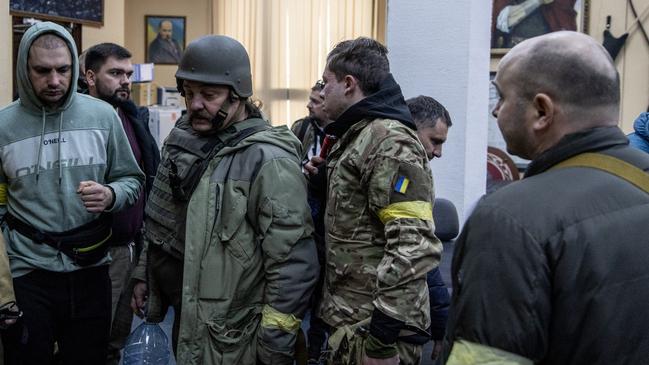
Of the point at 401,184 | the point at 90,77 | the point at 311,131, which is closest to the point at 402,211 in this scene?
the point at 401,184

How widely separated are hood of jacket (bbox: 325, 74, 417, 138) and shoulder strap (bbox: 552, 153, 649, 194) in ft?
3.86

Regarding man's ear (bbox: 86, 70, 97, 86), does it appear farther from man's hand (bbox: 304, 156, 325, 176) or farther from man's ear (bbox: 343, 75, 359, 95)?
man's ear (bbox: 343, 75, 359, 95)

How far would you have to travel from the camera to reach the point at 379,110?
8.89 feet

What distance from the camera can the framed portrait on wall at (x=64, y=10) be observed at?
7.82 meters

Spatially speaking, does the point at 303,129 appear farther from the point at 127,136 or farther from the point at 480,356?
the point at 480,356

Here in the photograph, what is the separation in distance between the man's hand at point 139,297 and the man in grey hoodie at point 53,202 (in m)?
0.28

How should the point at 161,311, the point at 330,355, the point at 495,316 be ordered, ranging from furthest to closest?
1. the point at 161,311
2. the point at 330,355
3. the point at 495,316

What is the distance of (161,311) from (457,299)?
183 centimetres

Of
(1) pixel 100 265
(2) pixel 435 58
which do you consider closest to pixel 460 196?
(2) pixel 435 58

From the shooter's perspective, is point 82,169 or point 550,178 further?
point 82,169

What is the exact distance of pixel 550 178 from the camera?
155 cm

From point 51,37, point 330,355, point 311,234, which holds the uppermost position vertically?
point 51,37

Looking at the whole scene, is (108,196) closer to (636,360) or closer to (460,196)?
(636,360)

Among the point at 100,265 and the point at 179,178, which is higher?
the point at 179,178
